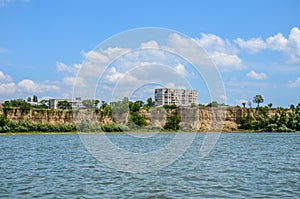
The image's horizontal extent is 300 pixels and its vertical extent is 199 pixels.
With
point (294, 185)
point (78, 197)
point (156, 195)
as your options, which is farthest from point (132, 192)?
point (294, 185)

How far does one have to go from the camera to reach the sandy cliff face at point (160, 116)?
97375 mm

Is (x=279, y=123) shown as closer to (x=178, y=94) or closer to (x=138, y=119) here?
(x=138, y=119)

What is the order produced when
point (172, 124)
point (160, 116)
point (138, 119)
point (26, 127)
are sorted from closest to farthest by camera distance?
point (26, 127), point (138, 119), point (172, 124), point (160, 116)

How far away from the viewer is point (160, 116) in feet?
388

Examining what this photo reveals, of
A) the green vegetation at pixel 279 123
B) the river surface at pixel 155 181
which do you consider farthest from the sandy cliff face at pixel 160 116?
the river surface at pixel 155 181

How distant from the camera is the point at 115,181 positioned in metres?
A: 18.9

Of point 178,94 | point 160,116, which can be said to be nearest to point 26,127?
point 178,94

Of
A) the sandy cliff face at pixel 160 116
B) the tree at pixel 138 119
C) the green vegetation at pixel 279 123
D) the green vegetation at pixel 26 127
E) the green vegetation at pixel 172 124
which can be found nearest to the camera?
the green vegetation at pixel 26 127

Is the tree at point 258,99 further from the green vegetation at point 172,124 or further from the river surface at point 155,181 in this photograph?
the river surface at point 155,181

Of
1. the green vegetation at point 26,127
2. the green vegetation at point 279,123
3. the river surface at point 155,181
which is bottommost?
the river surface at point 155,181

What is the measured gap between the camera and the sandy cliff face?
97375 millimetres

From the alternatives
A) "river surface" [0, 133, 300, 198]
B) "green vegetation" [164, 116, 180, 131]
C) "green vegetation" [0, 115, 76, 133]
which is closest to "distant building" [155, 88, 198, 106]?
"river surface" [0, 133, 300, 198]

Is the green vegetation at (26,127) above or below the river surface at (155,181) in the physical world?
above

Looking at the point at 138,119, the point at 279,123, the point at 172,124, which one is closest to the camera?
the point at 138,119
